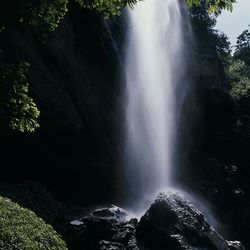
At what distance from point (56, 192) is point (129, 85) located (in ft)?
23.6

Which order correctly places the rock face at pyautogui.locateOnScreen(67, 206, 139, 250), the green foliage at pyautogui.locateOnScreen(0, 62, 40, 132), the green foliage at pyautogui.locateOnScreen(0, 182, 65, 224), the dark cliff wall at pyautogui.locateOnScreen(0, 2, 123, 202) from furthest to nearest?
the dark cliff wall at pyautogui.locateOnScreen(0, 2, 123, 202) → the green foliage at pyautogui.locateOnScreen(0, 182, 65, 224) → the rock face at pyautogui.locateOnScreen(67, 206, 139, 250) → the green foliage at pyautogui.locateOnScreen(0, 62, 40, 132)

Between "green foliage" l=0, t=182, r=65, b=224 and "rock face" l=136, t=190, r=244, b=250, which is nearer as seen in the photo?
"rock face" l=136, t=190, r=244, b=250

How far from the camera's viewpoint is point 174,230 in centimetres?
1373

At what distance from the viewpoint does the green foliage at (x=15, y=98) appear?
737cm

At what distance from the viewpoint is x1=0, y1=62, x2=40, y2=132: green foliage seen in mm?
7367

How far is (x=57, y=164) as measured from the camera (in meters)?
19.5

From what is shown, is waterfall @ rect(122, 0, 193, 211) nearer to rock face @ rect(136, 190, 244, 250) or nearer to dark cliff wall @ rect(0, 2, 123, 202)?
dark cliff wall @ rect(0, 2, 123, 202)

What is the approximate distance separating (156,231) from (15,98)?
7848 millimetres

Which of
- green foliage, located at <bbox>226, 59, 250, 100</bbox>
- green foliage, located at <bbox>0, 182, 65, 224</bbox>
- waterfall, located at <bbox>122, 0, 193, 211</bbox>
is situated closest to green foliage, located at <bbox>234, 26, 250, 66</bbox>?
green foliage, located at <bbox>226, 59, 250, 100</bbox>

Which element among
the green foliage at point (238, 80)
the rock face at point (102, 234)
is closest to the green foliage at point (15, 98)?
the rock face at point (102, 234)

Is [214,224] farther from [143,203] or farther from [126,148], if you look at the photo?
[126,148]

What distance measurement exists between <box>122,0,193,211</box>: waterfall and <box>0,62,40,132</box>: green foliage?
14792mm

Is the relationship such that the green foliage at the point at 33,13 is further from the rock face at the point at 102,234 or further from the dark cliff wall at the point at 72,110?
the dark cliff wall at the point at 72,110

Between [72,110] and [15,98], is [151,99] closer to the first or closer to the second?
[72,110]
